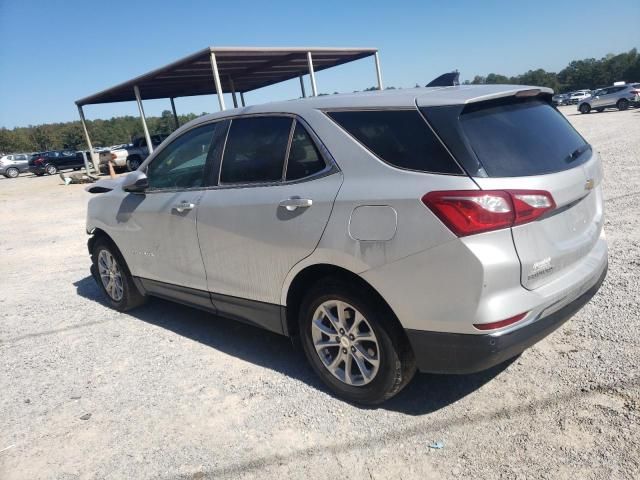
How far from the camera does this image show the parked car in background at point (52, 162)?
35.8 meters

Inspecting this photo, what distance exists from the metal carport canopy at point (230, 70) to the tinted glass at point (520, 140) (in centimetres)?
1543

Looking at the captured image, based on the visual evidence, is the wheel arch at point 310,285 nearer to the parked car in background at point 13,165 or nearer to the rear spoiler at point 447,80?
the rear spoiler at point 447,80

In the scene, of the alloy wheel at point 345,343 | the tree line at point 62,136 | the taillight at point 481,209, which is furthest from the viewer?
the tree line at point 62,136

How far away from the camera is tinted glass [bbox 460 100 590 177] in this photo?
2410 mm

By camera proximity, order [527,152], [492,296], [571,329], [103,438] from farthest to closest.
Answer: [571,329]
[103,438]
[527,152]
[492,296]

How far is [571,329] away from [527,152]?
1.60m

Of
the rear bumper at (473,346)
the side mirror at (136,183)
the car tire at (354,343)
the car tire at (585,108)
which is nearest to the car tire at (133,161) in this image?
the side mirror at (136,183)

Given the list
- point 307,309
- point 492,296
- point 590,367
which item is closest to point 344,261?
point 307,309

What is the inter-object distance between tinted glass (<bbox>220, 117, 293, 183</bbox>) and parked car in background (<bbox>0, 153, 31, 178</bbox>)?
42911 millimetres

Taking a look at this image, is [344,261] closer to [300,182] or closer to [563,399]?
[300,182]

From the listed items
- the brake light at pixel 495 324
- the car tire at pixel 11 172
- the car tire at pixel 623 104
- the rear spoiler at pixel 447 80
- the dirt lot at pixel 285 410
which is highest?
the car tire at pixel 11 172

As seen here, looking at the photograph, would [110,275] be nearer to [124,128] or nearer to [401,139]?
[401,139]

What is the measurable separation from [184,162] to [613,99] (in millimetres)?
36571

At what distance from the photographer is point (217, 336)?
4.20m
